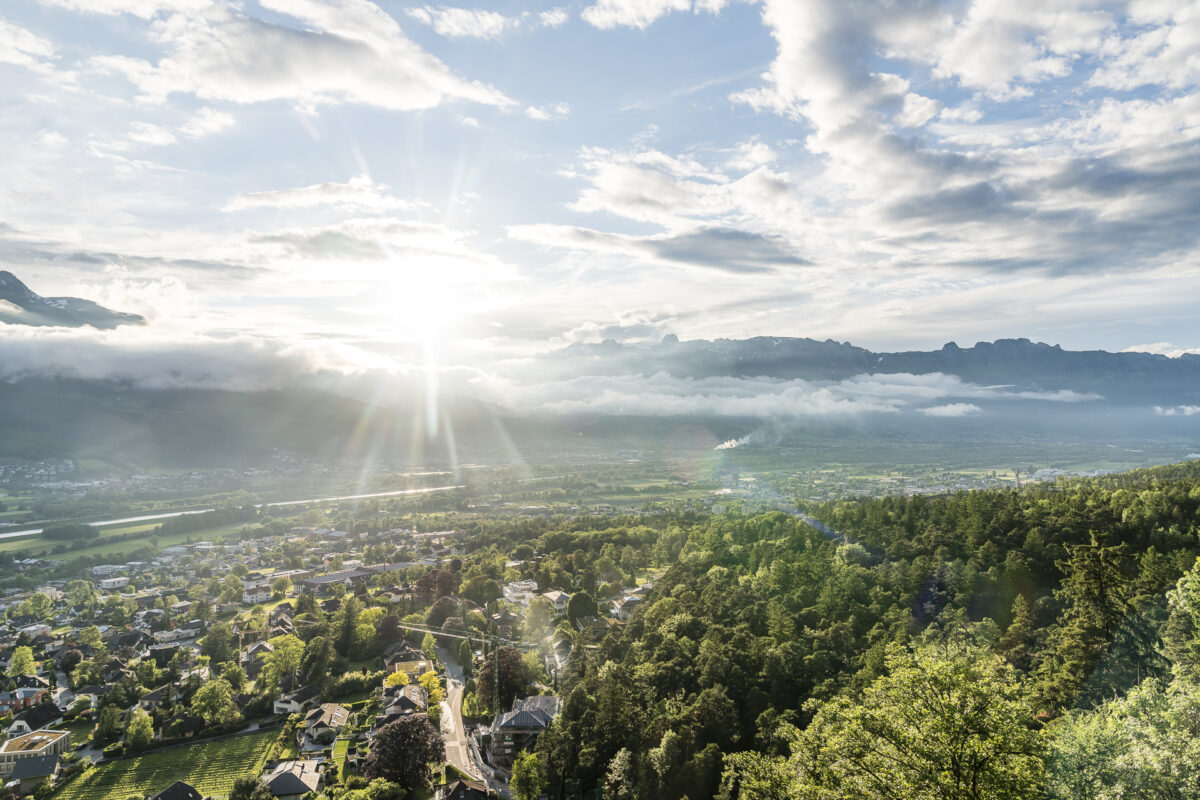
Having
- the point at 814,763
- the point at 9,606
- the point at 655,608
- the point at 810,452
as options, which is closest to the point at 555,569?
the point at 655,608

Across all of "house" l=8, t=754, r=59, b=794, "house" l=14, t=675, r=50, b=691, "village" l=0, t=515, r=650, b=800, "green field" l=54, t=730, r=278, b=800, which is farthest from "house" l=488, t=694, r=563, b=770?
"house" l=14, t=675, r=50, b=691

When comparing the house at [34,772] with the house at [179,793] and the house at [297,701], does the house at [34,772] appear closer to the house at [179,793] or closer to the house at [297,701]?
the house at [179,793]

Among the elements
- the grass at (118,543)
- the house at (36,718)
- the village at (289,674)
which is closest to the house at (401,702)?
the village at (289,674)

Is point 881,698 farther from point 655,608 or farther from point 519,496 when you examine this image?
point 519,496

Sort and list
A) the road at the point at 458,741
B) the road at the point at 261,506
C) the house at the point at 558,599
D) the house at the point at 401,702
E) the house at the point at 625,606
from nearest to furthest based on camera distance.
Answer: the road at the point at 458,741 → the house at the point at 401,702 → the house at the point at 625,606 → the house at the point at 558,599 → the road at the point at 261,506

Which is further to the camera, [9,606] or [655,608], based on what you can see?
[9,606]

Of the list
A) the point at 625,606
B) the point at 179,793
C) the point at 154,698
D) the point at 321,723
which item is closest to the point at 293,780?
the point at 179,793

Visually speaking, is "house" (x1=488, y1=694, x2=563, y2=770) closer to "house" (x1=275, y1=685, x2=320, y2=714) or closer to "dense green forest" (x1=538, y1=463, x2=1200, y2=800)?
"dense green forest" (x1=538, y1=463, x2=1200, y2=800)

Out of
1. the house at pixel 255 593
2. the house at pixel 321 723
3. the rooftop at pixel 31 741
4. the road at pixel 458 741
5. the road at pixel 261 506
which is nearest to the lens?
the road at pixel 458 741
